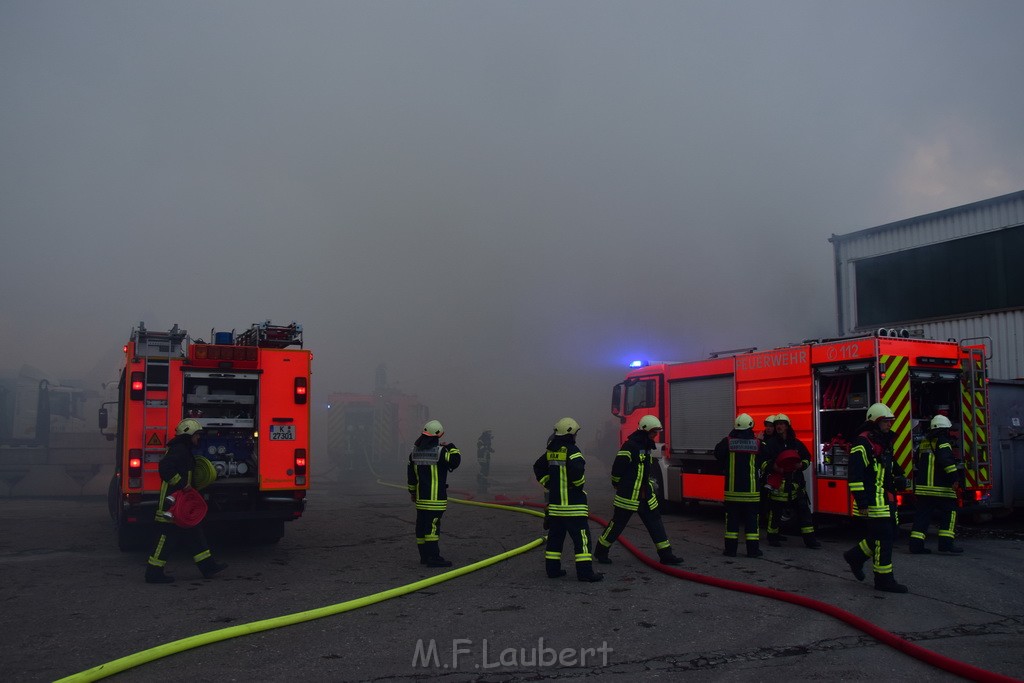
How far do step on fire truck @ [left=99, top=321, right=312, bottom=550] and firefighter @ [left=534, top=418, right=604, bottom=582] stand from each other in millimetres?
3267

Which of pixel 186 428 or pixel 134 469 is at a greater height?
pixel 186 428

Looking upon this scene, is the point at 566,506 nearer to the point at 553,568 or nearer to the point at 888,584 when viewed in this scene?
the point at 553,568

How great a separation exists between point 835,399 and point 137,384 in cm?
918

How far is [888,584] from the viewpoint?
6.91 m

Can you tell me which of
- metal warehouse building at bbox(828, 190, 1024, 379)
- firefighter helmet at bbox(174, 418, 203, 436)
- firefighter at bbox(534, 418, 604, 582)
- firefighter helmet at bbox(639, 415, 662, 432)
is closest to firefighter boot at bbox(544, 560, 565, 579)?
firefighter at bbox(534, 418, 604, 582)

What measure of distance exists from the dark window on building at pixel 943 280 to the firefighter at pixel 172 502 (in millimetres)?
14295

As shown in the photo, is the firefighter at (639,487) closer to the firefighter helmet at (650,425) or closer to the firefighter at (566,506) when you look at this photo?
the firefighter helmet at (650,425)

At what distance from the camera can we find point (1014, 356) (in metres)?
14.3

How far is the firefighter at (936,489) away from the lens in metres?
8.91

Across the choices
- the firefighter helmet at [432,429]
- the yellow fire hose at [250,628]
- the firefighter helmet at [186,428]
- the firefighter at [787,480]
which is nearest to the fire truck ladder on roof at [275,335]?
the firefighter helmet at [186,428]

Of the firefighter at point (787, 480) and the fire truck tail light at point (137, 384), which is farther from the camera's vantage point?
the firefighter at point (787, 480)

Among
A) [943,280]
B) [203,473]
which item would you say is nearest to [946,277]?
[943,280]

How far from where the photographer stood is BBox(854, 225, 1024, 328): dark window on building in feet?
47.6

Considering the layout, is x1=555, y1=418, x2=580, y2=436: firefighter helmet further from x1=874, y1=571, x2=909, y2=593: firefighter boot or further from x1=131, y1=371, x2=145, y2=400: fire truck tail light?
x1=131, y1=371, x2=145, y2=400: fire truck tail light
